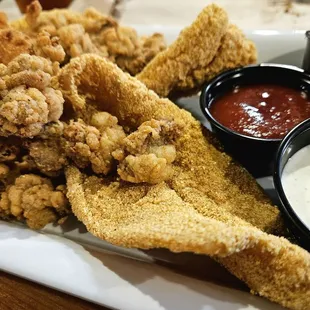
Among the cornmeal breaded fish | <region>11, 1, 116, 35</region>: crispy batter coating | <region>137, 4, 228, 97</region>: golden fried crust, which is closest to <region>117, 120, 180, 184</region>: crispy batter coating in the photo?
the cornmeal breaded fish

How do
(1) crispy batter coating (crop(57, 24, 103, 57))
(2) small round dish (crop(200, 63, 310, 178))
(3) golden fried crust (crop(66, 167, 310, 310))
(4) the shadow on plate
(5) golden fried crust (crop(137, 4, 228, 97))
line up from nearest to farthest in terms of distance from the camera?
(3) golden fried crust (crop(66, 167, 310, 310)), (4) the shadow on plate, (2) small round dish (crop(200, 63, 310, 178)), (5) golden fried crust (crop(137, 4, 228, 97)), (1) crispy batter coating (crop(57, 24, 103, 57))

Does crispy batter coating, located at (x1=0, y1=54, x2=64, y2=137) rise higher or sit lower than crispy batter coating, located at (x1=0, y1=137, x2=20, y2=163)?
higher

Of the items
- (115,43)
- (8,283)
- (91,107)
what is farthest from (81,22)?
(8,283)

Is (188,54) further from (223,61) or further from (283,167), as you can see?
(283,167)

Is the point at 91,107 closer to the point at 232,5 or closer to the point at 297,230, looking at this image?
the point at 297,230

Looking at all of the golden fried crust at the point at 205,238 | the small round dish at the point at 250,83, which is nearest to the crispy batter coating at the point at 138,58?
the small round dish at the point at 250,83

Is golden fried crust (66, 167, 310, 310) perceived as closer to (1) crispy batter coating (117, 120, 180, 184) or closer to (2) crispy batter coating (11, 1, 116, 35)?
(1) crispy batter coating (117, 120, 180, 184)
